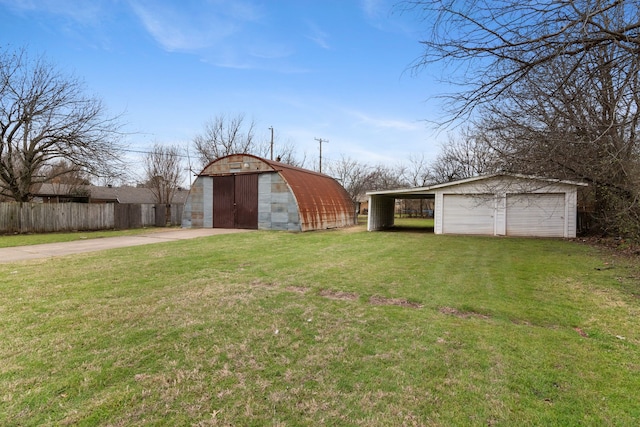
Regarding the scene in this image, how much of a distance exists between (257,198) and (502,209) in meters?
12.6

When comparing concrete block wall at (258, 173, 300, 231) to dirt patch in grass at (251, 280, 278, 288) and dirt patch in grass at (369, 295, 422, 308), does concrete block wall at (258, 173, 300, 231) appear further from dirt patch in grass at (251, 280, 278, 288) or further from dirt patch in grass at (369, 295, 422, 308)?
dirt patch in grass at (369, 295, 422, 308)

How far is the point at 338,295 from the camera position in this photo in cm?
513

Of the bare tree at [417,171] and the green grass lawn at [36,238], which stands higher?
the bare tree at [417,171]

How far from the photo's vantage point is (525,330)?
3756mm

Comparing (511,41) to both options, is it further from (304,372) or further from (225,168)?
(225,168)

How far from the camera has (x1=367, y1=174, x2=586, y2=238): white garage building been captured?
574 inches

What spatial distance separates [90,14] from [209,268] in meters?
8.38

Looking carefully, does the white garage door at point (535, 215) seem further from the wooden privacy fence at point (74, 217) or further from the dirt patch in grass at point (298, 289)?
the wooden privacy fence at point (74, 217)

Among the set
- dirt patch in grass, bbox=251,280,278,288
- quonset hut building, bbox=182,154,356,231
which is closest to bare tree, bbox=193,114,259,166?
quonset hut building, bbox=182,154,356,231

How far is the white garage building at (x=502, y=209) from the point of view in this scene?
1459 cm

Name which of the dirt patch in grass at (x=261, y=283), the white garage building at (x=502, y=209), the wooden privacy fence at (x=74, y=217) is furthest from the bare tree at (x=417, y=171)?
the dirt patch in grass at (x=261, y=283)

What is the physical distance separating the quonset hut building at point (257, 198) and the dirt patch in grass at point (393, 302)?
1177 cm

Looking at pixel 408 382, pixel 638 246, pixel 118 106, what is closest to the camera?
pixel 408 382

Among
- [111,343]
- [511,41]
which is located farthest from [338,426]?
[511,41]
